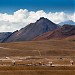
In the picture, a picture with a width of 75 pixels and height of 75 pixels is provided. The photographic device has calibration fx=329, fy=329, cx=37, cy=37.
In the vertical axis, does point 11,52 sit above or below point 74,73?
above

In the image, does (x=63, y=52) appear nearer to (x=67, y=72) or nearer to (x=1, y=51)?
(x=1, y=51)

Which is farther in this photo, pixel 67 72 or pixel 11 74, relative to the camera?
pixel 67 72

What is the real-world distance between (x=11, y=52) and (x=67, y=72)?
116660mm

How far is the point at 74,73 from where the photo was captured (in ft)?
189

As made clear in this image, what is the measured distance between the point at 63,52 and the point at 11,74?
138601 millimetres

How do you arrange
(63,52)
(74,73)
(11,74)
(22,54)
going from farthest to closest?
1. (63,52)
2. (22,54)
3. (74,73)
4. (11,74)

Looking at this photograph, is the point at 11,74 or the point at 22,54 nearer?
the point at 11,74

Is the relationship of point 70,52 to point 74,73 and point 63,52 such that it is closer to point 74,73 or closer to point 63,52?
point 63,52

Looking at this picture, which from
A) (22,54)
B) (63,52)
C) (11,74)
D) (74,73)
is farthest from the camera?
(63,52)

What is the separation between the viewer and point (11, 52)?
6821 inches

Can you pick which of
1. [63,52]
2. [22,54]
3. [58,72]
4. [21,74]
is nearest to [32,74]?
[21,74]

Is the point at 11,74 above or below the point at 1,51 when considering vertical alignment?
below

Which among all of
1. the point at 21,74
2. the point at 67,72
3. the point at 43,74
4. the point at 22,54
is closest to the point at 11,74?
the point at 21,74

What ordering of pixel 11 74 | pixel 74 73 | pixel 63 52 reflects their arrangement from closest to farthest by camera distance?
pixel 11 74
pixel 74 73
pixel 63 52
